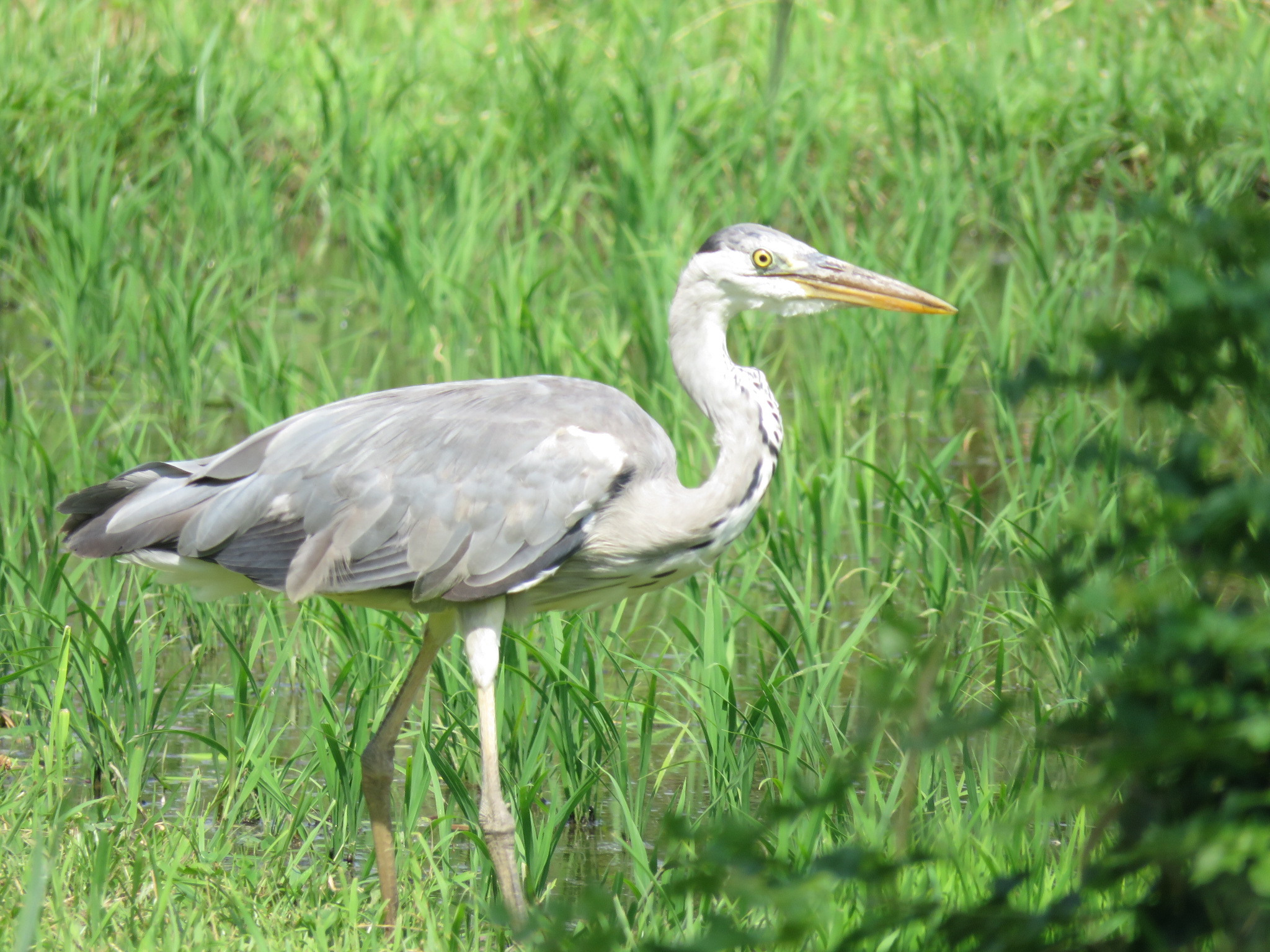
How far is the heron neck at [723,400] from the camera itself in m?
3.64

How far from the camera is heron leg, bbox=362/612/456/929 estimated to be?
353 centimetres

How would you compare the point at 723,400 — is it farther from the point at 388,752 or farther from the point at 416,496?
the point at 388,752

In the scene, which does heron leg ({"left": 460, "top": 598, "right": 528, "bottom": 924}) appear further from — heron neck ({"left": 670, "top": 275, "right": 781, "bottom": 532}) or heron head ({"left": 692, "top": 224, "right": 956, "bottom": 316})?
heron head ({"left": 692, "top": 224, "right": 956, "bottom": 316})

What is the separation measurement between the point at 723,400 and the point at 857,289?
1.57 feet

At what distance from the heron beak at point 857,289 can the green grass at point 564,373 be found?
0.55 m

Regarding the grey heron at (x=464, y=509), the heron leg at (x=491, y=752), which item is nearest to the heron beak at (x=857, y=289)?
the grey heron at (x=464, y=509)

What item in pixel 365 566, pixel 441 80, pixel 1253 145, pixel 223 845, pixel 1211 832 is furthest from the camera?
pixel 441 80

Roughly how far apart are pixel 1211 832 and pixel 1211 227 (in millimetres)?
604

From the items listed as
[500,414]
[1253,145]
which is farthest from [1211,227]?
[1253,145]

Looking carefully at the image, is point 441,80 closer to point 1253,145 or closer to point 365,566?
point 1253,145

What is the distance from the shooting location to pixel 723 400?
3752 mm

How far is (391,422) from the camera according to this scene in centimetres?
368

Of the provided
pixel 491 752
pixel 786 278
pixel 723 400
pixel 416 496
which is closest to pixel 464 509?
pixel 416 496

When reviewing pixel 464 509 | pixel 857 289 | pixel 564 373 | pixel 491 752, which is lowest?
pixel 491 752
